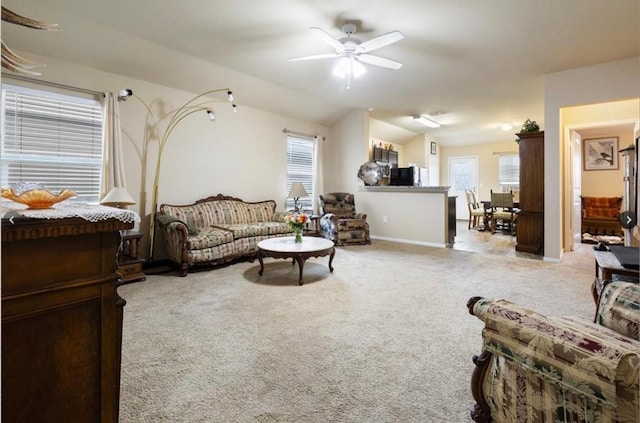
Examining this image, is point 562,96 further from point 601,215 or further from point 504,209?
point 504,209

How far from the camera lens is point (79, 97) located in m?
3.77

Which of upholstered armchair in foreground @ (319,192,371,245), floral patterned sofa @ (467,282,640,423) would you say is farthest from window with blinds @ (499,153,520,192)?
floral patterned sofa @ (467,282,640,423)

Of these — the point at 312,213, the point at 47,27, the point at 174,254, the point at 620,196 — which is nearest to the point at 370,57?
the point at 47,27

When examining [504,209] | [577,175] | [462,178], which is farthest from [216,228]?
[462,178]

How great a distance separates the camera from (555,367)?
1075mm

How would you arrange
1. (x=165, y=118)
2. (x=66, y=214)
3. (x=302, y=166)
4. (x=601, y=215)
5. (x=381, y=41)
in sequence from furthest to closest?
(x=302, y=166) → (x=601, y=215) → (x=165, y=118) → (x=381, y=41) → (x=66, y=214)

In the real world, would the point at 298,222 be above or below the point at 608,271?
above

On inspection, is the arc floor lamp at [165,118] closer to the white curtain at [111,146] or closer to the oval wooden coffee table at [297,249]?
the white curtain at [111,146]

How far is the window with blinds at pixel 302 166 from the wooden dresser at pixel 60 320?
5297mm

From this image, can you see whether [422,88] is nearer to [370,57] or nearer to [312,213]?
[370,57]

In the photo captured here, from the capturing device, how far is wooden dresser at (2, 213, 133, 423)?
2.92 ft

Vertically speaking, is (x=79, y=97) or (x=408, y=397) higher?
(x=79, y=97)

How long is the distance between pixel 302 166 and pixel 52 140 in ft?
13.0

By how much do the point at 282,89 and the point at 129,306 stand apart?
3901 millimetres
